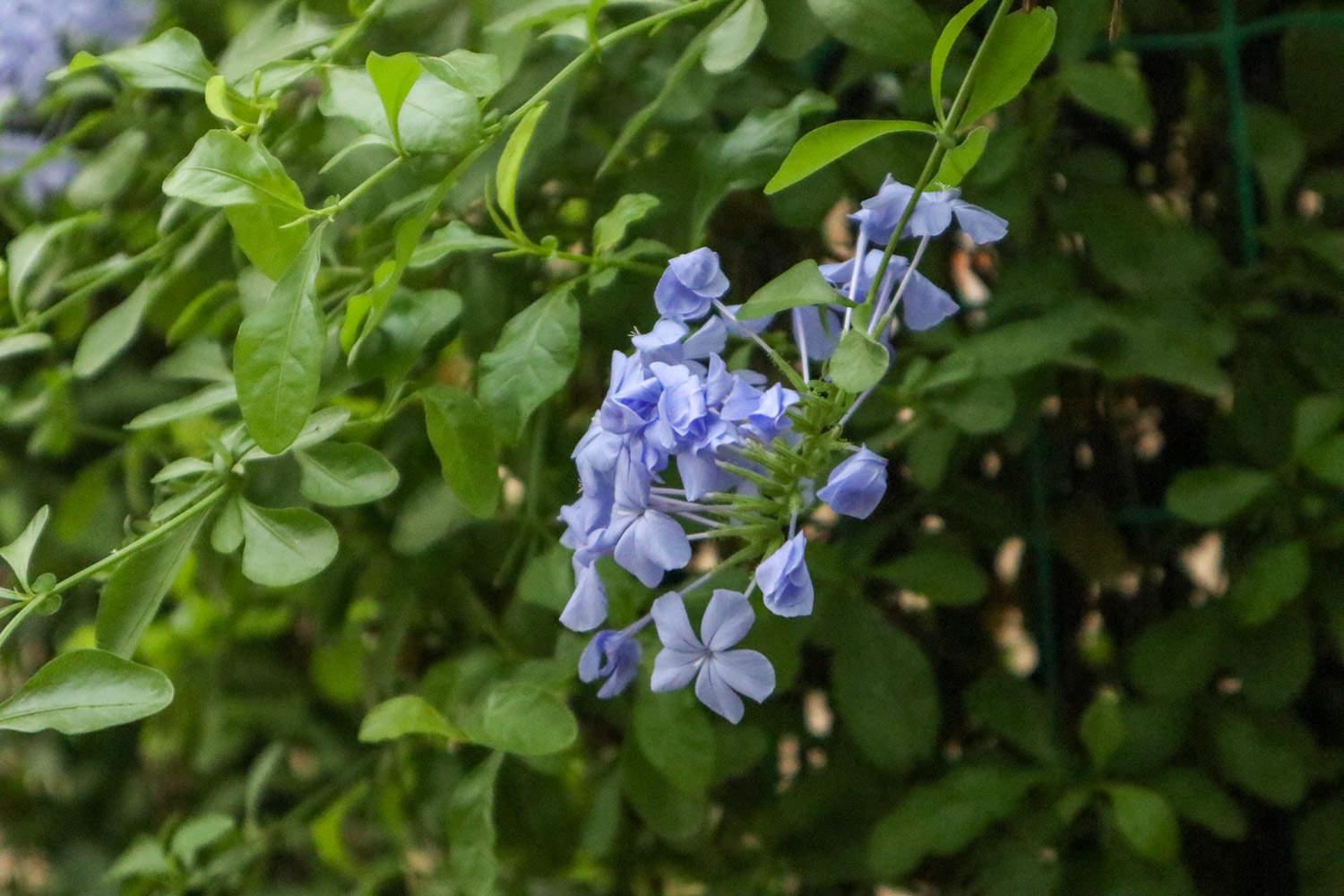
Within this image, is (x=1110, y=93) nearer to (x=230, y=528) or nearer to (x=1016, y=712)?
(x=1016, y=712)

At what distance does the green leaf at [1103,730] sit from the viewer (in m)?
0.79

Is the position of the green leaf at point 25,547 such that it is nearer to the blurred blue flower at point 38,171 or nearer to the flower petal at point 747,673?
the flower petal at point 747,673

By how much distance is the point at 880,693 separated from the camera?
2.69 feet

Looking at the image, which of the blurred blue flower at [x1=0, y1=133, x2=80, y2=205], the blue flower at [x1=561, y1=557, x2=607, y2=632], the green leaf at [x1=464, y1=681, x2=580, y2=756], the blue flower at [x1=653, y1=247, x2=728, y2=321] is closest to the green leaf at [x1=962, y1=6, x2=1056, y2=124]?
the blue flower at [x1=653, y1=247, x2=728, y2=321]

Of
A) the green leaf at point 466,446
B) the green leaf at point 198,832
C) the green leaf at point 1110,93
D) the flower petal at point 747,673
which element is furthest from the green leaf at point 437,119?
the green leaf at point 198,832

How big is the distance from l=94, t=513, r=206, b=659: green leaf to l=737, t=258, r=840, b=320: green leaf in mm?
287

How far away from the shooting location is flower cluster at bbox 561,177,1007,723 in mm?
479

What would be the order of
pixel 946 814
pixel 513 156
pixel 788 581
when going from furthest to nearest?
pixel 946 814 → pixel 513 156 → pixel 788 581

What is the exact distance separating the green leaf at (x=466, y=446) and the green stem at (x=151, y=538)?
11 cm

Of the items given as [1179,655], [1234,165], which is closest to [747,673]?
[1179,655]

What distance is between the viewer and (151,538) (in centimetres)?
62

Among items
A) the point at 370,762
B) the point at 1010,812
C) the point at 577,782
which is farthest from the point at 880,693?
the point at 370,762

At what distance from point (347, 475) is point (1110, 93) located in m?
0.43

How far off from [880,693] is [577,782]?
244 millimetres
